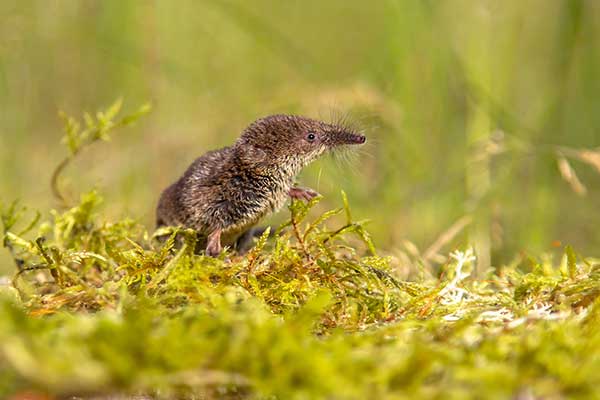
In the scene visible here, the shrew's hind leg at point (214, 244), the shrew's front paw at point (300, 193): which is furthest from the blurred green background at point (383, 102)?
the shrew's hind leg at point (214, 244)

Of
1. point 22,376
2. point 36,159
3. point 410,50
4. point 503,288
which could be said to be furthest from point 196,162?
point 36,159

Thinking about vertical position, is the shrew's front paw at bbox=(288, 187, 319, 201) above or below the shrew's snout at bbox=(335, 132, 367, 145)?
below

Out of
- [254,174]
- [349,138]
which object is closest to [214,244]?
[254,174]

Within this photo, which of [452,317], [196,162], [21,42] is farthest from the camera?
[21,42]

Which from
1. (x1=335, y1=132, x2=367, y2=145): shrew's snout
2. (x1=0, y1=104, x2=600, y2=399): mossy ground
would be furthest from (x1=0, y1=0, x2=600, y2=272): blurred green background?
(x1=0, y1=104, x2=600, y2=399): mossy ground

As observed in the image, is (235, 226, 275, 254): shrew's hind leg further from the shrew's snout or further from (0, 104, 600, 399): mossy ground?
(0, 104, 600, 399): mossy ground

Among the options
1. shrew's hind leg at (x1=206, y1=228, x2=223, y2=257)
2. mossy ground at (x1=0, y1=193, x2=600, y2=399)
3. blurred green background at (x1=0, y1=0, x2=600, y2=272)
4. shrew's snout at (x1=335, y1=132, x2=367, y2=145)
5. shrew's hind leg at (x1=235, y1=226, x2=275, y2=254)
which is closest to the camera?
mossy ground at (x1=0, y1=193, x2=600, y2=399)

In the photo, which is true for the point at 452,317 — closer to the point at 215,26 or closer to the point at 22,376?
the point at 22,376
